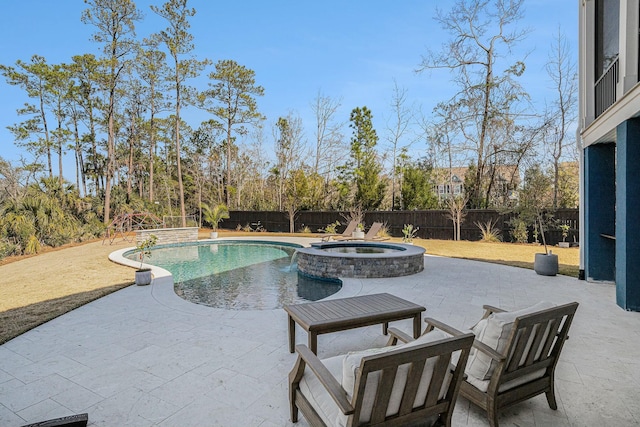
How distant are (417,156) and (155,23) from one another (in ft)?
62.5

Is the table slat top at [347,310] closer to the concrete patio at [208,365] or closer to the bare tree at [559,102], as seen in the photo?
the concrete patio at [208,365]

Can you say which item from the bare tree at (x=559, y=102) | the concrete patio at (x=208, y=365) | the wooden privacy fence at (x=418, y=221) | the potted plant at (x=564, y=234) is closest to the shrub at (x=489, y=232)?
the wooden privacy fence at (x=418, y=221)

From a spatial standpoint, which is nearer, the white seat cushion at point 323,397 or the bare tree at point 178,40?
the white seat cushion at point 323,397

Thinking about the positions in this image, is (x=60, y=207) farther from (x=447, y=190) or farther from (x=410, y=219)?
(x=447, y=190)

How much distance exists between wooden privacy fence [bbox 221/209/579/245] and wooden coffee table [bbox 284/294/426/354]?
32.1 feet

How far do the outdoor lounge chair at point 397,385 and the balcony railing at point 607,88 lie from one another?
22.8 feet

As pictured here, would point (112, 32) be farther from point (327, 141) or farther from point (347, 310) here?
point (347, 310)

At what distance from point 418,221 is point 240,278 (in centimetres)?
1096

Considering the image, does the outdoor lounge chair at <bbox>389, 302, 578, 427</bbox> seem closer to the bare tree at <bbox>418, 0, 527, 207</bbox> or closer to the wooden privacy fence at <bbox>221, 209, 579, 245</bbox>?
the wooden privacy fence at <bbox>221, 209, 579, 245</bbox>

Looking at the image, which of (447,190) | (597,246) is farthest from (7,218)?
(447,190)

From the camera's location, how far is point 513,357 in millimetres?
2242

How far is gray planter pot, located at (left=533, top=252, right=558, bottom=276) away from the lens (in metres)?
7.62

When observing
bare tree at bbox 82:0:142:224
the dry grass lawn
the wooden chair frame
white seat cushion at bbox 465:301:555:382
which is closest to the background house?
the dry grass lawn

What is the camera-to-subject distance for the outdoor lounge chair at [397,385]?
164 centimetres
